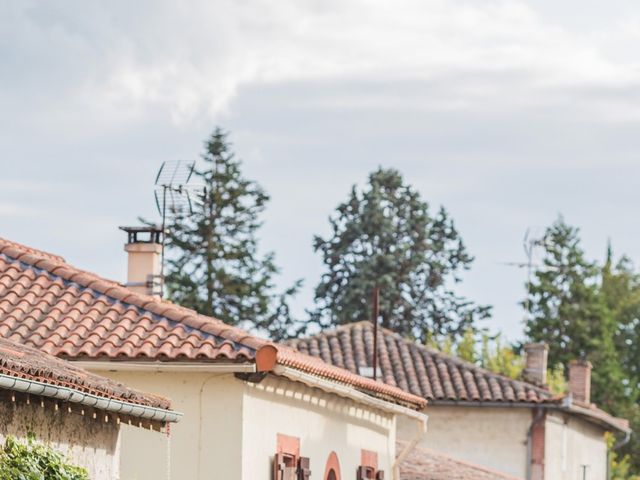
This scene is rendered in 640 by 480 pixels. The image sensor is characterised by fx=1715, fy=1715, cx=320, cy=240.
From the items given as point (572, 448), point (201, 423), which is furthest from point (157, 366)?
point (572, 448)

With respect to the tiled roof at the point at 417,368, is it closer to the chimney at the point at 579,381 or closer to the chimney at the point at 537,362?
the chimney at the point at 537,362

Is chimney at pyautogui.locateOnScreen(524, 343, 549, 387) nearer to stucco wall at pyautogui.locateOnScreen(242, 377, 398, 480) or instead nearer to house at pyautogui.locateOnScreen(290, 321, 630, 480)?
house at pyautogui.locateOnScreen(290, 321, 630, 480)

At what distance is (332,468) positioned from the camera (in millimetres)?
21938

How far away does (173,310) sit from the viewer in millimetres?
18531

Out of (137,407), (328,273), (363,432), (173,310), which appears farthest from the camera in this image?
(328,273)

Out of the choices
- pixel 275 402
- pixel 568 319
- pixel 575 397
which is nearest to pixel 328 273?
pixel 568 319

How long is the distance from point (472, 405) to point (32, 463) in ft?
84.2

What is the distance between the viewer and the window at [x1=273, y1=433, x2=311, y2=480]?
19.2 m

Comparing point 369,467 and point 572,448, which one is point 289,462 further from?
point 572,448

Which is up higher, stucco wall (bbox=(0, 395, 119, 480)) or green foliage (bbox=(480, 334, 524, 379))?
green foliage (bbox=(480, 334, 524, 379))

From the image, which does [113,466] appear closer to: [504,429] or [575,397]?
[504,429]

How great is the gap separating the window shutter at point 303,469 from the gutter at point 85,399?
6.85 metres

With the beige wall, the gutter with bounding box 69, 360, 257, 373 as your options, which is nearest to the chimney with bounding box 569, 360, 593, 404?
the beige wall

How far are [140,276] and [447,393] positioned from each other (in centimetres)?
1488
